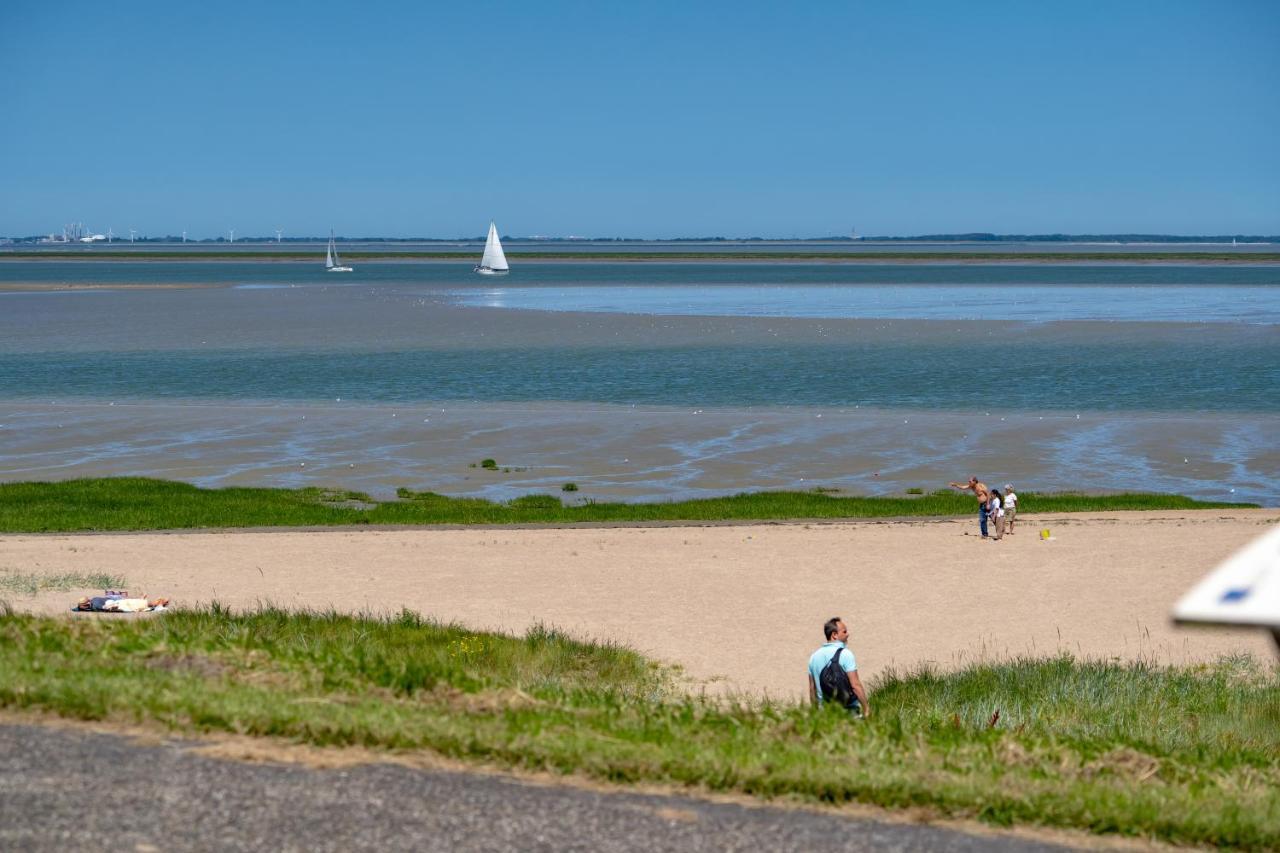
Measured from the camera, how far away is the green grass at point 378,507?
84.8 feet

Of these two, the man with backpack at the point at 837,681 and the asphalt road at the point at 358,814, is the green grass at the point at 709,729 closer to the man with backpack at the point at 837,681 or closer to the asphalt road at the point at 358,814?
the asphalt road at the point at 358,814

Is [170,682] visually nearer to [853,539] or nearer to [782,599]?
[782,599]

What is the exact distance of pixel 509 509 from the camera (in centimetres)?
2731

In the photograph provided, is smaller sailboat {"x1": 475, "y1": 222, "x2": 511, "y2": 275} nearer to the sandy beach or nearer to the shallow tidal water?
the shallow tidal water

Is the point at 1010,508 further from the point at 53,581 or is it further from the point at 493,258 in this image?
the point at 493,258

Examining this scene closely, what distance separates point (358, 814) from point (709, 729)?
241 centimetres

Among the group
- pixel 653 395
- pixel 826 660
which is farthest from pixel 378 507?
pixel 653 395

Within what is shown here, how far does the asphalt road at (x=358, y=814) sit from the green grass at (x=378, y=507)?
17.5 meters

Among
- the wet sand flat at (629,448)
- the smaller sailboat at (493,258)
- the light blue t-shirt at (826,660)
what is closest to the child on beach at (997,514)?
the wet sand flat at (629,448)

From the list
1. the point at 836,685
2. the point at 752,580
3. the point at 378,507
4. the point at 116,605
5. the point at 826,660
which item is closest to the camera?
the point at 836,685

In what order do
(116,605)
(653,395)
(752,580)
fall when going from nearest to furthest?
1. (116,605)
2. (752,580)
3. (653,395)

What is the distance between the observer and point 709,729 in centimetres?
933

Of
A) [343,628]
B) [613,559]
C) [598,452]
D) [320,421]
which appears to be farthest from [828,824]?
[320,421]

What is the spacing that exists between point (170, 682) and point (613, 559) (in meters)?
12.3
